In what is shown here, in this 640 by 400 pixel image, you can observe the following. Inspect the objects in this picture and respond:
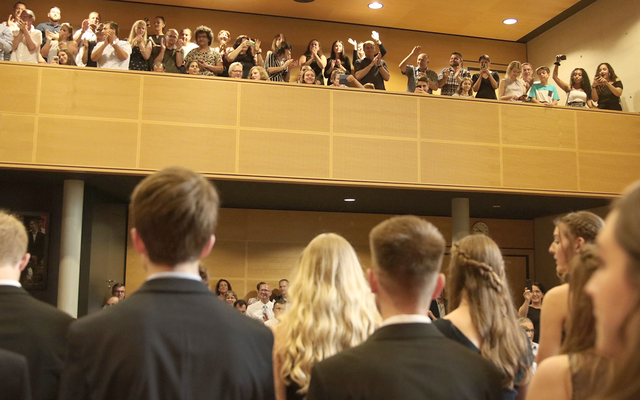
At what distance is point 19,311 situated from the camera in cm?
244

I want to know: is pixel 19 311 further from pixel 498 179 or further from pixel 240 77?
pixel 498 179

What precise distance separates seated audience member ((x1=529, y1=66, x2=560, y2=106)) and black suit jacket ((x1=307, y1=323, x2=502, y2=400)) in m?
9.90

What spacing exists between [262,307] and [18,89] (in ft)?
16.7

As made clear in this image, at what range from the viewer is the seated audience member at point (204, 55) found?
9922mm

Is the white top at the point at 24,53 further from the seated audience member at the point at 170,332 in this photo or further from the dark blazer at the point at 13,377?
the seated audience member at the point at 170,332

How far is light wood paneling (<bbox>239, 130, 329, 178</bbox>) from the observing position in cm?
956

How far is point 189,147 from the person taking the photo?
30.8ft

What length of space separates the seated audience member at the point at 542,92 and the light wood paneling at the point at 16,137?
322 inches

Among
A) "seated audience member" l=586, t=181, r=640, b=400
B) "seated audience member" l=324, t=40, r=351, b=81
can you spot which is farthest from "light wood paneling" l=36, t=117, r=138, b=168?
"seated audience member" l=586, t=181, r=640, b=400

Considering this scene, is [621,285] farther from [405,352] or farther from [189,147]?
[189,147]

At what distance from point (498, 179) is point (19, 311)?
9.02m

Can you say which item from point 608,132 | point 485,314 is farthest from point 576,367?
point 608,132

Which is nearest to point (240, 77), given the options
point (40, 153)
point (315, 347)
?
point (40, 153)

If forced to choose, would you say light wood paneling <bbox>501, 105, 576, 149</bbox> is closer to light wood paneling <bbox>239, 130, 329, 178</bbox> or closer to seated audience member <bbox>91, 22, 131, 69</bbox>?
light wood paneling <bbox>239, 130, 329, 178</bbox>
